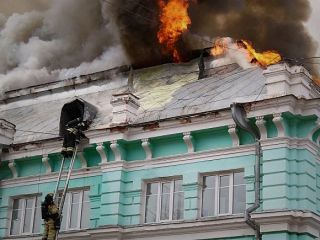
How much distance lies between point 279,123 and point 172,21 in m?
8.80

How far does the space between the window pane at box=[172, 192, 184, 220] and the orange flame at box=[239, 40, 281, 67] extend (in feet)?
16.7

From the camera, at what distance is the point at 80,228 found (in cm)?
2017

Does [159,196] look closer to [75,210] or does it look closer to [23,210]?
[75,210]

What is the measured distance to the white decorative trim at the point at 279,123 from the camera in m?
17.8

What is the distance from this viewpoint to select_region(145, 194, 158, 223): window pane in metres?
19.3

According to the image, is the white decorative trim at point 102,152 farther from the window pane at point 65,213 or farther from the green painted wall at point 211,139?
the green painted wall at point 211,139

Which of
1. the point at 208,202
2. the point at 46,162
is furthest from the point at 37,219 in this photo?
the point at 208,202

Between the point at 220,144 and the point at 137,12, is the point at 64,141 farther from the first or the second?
the point at 137,12

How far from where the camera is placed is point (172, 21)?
25.5 metres

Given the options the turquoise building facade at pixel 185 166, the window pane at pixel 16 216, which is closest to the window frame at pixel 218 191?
the turquoise building facade at pixel 185 166

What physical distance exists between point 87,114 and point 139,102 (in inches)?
62.2

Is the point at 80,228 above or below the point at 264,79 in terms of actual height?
below

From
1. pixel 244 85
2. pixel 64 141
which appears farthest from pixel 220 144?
pixel 64 141

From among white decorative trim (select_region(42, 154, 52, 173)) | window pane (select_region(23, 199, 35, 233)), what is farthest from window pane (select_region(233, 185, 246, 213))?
window pane (select_region(23, 199, 35, 233))
